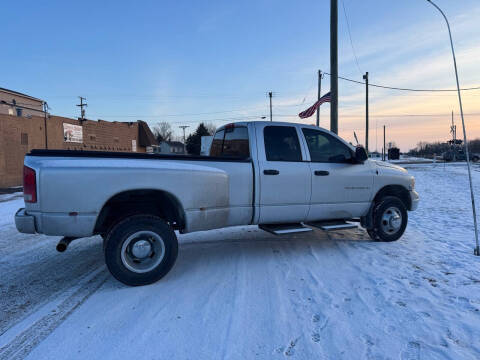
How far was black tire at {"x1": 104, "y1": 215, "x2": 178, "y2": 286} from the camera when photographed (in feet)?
12.3

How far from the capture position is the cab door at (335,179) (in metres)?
5.12

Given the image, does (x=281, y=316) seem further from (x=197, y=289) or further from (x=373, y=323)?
(x=197, y=289)

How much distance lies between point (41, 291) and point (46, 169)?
1.48 meters

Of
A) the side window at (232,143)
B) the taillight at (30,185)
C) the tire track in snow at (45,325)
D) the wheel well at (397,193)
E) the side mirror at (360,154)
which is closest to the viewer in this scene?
the tire track in snow at (45,325)

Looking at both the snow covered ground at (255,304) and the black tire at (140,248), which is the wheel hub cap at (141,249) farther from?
the snow covered ground at (255,304)

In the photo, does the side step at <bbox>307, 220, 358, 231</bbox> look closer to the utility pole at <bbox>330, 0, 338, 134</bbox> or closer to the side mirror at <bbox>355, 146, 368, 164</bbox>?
the side mirror at <bbox>355, 146, 368, 164</bbox>

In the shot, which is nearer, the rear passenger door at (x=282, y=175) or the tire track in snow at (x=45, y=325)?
the tire track in snow at (x=45, y=325)

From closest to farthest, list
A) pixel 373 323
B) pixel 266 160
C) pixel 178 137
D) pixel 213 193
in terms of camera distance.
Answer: pixel 373 323, pixel 213 193, pixel 266 160, pixel 178 137

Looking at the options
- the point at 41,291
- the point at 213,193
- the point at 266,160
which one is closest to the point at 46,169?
the point at 41,291

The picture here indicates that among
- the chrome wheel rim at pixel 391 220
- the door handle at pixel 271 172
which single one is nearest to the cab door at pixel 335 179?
the chrome wheel rim at pixel 391 220

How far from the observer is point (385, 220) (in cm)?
572

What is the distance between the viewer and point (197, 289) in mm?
3781

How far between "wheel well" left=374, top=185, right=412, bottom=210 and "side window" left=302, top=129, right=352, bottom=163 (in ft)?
3.17

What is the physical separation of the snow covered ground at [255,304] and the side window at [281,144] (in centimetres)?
152
